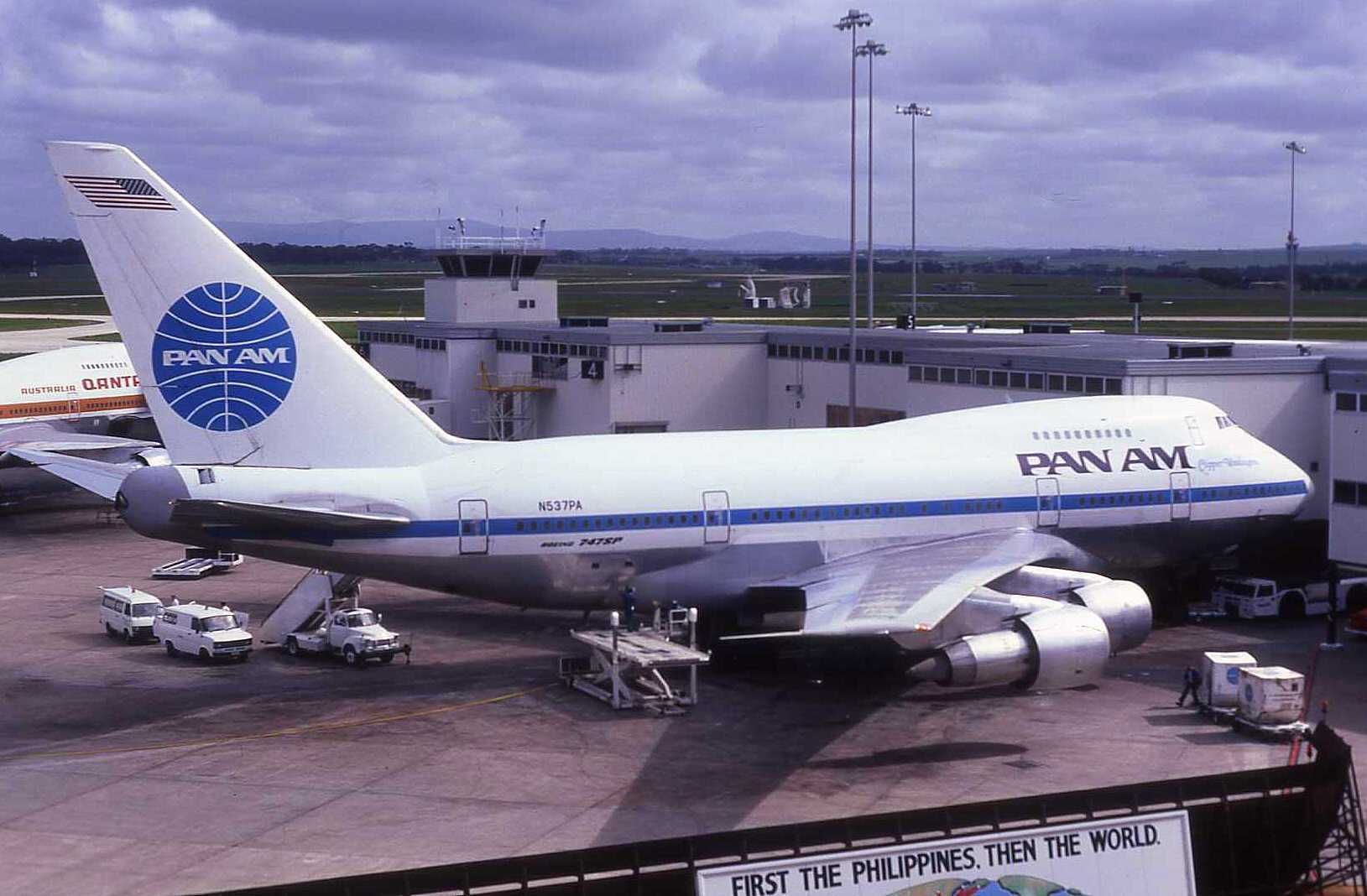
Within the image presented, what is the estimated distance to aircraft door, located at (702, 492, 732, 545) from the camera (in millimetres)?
36062

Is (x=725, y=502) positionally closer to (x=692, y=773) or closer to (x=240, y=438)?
(x=692, y=773)

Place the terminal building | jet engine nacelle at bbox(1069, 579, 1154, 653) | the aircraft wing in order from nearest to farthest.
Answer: the aircraft wing
jet engine nacelle at bbox(1069, 579, 1154, 653)
the terminal building

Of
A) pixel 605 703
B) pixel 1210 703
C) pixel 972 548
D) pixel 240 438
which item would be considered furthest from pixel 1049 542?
pixel 240 438

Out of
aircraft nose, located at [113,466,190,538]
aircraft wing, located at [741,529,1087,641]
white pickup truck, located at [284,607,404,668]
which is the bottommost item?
white pickup truck, located at [284,607,404,668]

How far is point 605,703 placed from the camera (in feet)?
114

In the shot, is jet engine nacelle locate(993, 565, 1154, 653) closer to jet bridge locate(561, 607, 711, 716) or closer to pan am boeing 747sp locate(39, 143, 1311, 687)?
pan am boeing 747sp locate(39, 143, 1311, 687)

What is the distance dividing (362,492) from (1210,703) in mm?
18806

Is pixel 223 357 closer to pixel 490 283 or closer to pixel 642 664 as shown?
pixel 642 664

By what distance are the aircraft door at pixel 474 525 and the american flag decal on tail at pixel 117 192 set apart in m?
9.15

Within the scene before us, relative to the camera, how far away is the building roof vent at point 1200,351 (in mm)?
53375

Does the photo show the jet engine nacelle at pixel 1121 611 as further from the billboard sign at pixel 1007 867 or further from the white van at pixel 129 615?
the white van at pixel 129 615

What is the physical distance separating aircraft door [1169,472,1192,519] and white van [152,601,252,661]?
2367 cm

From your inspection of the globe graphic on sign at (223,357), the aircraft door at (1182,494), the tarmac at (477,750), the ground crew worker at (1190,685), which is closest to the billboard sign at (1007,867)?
the tarmac at (477,750)

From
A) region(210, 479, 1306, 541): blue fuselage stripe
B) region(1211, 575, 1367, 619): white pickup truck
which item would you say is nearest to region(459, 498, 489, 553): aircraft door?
region(210, 479, 1306, 541): blue fuselage stripe
